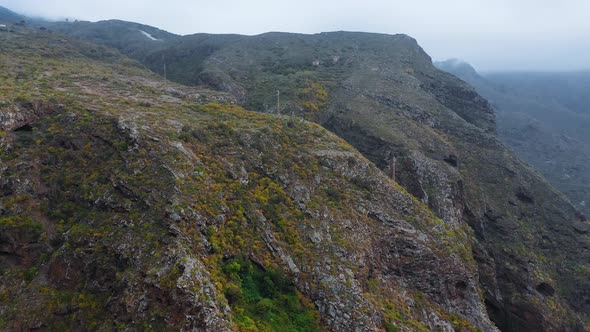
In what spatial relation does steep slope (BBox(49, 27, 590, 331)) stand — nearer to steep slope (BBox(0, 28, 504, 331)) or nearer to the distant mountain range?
the distant mountain range

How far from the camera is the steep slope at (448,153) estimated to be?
3177 centimetres

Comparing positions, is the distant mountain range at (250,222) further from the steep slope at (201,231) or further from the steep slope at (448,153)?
the steep slope at (448,153)

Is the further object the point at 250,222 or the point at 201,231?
the point at 250,222

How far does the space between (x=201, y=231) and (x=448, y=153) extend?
101ft

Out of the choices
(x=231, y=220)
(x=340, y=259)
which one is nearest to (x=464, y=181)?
(x=340, y=259)

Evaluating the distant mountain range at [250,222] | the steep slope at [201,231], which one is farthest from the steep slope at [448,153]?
the steep slope at [201,231]

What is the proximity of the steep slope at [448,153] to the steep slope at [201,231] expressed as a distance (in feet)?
21.1

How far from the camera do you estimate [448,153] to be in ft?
136

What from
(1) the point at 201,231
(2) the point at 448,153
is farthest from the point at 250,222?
(2) the point at 448,153

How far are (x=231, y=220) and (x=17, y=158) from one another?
38.0 ft

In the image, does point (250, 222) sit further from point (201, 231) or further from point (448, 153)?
point (448, 153)

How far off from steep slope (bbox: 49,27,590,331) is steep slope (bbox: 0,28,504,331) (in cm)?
644

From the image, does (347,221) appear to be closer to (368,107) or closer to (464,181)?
(464,181)

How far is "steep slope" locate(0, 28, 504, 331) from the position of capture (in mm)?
15961
